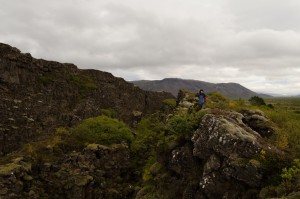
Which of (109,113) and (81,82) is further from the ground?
(81,82)

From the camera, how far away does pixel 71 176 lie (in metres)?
30.1

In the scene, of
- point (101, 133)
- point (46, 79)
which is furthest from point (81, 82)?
point (101, 133)

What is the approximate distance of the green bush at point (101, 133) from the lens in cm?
3662

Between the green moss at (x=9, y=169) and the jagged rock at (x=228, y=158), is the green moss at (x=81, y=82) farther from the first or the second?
the jagged rock at (x=228, y=158)

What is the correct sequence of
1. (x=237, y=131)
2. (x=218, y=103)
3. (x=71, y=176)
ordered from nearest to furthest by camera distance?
(x=237, y=131)
(x=218, y=103)
(x=71, y=176)

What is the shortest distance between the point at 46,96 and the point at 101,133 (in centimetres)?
1306

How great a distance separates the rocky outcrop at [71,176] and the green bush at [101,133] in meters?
2.79

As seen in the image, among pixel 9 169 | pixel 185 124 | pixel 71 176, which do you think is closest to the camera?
pixel 185 124

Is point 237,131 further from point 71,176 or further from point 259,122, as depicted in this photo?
point 71,176

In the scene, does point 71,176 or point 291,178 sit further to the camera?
point 71,176

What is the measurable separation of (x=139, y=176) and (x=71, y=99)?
70.7 ft

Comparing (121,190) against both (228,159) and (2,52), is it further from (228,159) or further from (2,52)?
(2,52)

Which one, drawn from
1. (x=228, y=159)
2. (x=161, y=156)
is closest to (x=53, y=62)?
(x=161, y=156)

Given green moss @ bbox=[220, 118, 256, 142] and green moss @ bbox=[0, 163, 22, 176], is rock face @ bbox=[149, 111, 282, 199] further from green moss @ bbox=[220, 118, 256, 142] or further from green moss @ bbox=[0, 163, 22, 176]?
green moss @ bbox=[0, 163, 22, 176]
